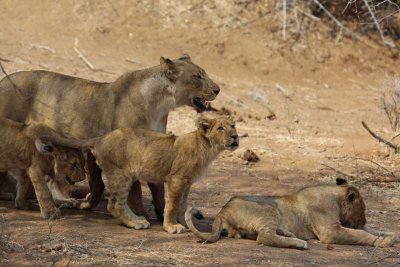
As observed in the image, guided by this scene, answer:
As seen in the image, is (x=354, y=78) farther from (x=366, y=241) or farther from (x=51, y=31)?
(x=366, y=241)

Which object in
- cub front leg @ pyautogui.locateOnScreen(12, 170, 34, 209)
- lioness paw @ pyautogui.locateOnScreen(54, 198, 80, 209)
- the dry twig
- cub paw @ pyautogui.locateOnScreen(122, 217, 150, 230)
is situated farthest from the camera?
→ the dry twig

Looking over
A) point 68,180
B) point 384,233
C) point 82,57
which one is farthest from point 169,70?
point 82,57

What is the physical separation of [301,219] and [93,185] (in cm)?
208

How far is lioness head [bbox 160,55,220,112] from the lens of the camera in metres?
8.99

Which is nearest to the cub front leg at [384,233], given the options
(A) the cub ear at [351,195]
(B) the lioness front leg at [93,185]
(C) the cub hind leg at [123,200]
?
(A) the cub ear at [351,195]

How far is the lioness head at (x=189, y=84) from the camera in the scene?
899 centimetres

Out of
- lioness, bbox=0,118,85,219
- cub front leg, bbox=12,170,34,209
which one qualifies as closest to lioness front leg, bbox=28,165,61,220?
lioness, bbox=0,118,85,219

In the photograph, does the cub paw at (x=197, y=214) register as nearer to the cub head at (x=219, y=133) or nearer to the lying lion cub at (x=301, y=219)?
the lying lion cub at (x=301, y=219)

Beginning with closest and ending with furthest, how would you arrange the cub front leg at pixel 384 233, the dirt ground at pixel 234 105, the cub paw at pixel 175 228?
the dirt ground at pixel 234 105 < the cub paw at pixel 175 228 < the cub front leg at pixel 384 233

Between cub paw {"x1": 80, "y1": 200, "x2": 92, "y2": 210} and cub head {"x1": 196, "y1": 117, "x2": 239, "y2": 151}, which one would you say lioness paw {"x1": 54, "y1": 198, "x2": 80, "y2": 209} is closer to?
cub paw {"x1": 80, "y1": 200, "x2": 92, "y2": 210}

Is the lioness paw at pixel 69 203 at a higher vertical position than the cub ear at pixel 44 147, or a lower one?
lower

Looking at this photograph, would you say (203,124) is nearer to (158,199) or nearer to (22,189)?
(158,199)

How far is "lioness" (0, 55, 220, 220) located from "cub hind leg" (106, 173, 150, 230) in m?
0.44

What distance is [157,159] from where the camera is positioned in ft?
26.8
